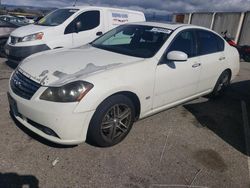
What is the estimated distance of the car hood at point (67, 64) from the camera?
9.76 ft

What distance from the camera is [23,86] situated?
3.11 m

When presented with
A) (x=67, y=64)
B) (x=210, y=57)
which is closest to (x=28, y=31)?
(x=67, y=64)

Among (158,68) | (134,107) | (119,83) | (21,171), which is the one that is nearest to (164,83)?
(158,68)

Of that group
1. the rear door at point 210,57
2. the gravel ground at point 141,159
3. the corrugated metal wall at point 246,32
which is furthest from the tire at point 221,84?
the corrugated metal wall at point 246,32

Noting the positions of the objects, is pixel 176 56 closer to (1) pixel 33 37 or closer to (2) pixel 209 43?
(2) pixel 209 43

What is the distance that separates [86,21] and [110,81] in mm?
4941

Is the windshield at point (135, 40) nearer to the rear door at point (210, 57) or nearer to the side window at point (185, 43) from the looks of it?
the side window at point (185, 43)

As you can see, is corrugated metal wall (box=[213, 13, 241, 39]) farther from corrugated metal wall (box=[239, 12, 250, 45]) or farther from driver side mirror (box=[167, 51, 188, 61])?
driver side mirror (box=[167, 51, 188, 61])

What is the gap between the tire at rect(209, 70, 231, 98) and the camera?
Result: 5.25 meters

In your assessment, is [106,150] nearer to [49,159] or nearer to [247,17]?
[49,159]

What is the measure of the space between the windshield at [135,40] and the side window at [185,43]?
0.17 meters

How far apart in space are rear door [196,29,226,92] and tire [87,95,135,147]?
6.13 feet

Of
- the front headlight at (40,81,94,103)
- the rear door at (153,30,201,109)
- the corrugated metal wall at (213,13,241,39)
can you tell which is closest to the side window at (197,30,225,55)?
the rear door at (153,30,201,109)

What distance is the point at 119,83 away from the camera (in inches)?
121
